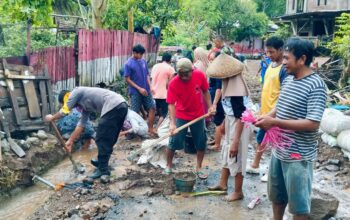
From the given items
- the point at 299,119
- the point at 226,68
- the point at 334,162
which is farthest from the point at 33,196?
the point at 334,162

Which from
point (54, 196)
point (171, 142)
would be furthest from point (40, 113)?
point (171, 142)

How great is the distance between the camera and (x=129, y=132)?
7551 mm

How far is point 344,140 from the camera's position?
623 centimetres

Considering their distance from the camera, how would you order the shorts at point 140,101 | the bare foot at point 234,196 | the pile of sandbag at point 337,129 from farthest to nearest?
1. the shorts at point 140,101
2. the pile of sandbag at point 337,129
3. the bare foot at point 234,196

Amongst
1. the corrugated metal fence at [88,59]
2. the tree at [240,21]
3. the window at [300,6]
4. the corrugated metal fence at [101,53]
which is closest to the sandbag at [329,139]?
the corrugated metal fence at [88,59]

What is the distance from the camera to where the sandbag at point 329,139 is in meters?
6.74

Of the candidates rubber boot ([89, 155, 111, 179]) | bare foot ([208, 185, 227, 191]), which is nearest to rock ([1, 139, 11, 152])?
rubber boot ([89, 155, 111, 179])

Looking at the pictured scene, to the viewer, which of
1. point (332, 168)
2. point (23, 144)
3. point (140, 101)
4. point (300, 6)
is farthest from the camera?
point (300, 6)

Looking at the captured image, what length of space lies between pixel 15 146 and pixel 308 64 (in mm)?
4537

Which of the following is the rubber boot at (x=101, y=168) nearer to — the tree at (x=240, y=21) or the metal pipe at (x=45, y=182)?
the metal pipe at (x=45, y=182)

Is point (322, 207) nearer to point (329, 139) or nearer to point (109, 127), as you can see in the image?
point (109, 127)

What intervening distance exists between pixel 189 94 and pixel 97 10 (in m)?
6.89

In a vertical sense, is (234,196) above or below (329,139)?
below

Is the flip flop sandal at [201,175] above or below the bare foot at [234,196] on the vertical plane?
below
